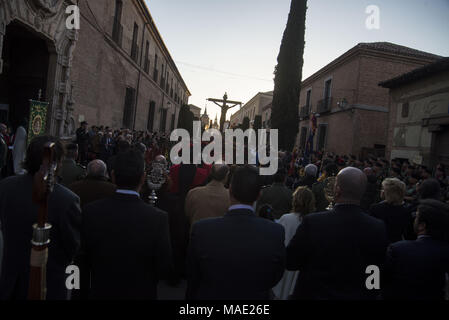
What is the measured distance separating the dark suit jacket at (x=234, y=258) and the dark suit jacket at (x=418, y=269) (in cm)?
99

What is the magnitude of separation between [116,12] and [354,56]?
13.9 meters

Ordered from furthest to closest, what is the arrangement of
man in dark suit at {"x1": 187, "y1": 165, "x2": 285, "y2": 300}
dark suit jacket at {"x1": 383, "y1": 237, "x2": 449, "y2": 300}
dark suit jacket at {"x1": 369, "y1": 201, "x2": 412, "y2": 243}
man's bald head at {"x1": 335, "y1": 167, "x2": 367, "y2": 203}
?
dark suit jacket at {"x1": 369, "y1": 201, "x2": 412, "y2": 243}
dark suit jacket at {"x1": 383, "y1": 237, "x2": 449, "y2": 300}
man's bald head at {"x1": 335, "y1": 167, "x2": 367, "y2": 203}
man in dark suit at {"x1": 187, "y1": 165, "x2": 285, "y2": 300}

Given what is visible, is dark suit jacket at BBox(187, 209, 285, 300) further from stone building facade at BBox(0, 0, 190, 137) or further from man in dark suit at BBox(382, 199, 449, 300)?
stone building facade at BBox(0, 0, 190, 137)

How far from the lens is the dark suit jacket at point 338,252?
196 centimetres

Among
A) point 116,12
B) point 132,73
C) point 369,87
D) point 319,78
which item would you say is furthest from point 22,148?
point 319,78

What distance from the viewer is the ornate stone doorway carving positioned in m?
8.25

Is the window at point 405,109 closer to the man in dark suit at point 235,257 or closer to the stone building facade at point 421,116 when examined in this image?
the stone building facade at point 421,116

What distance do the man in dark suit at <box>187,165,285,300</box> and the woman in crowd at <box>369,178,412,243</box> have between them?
2.34 meters

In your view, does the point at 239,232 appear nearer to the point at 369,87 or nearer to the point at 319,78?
the point at 369,87

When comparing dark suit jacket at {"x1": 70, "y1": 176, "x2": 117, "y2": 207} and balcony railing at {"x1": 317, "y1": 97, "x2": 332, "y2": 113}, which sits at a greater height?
balcony railing at {"x1": 317, "y1": 97, "x2": 332, "y2": 113}

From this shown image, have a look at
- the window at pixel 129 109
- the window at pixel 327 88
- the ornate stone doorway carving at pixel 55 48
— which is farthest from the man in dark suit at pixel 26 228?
the window at pixel 327 88

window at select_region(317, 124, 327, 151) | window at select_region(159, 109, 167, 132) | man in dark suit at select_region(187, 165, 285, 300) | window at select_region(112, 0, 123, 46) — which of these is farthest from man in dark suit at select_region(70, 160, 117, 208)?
window at select_region(159, 109, 167, 132)

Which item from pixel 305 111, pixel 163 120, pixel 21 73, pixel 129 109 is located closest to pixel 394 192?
pixel 21 73

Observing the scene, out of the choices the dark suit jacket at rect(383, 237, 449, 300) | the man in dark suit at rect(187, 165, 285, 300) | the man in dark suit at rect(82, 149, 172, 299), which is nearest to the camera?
the man in dark suit at rect(187, 165, 285, 300)
